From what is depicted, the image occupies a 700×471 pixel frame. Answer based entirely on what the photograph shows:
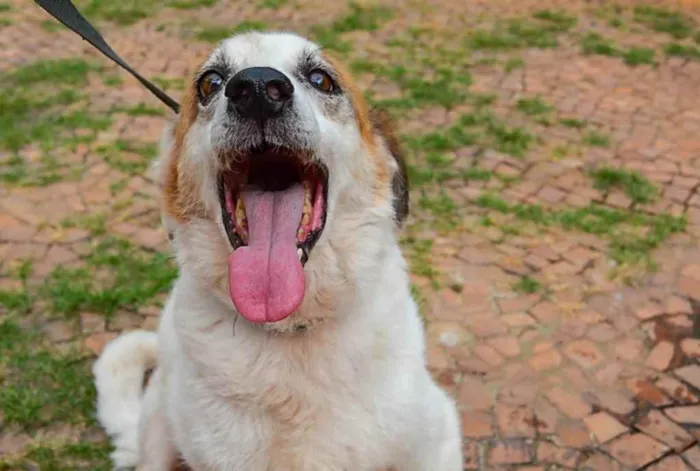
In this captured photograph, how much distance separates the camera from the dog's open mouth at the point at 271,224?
2357mm

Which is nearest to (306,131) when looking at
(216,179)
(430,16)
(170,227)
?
(216,179)

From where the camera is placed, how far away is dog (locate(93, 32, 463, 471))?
2.39m

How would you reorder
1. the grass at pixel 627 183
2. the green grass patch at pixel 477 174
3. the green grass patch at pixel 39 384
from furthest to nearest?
1. the green grass patch at pixel 477 174
2. the grass at pixel 627 183
3. the green grass patch at pixel 39 384

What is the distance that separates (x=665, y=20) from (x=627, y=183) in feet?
13.6

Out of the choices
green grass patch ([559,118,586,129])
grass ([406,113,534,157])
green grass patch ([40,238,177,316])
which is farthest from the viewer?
green grass patch ([559,118,586,129])

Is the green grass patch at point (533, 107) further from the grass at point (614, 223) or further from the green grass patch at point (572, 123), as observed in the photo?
the grass at point (614, 223)

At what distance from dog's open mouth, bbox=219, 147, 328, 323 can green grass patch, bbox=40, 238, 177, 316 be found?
2.14 metres

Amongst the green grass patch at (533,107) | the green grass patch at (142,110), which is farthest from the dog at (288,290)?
the green grass patch at (533,107)

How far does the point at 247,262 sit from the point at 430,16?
7397mm

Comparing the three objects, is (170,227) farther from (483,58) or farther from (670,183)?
(483,58)

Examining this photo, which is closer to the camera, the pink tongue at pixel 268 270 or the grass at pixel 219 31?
the pink tongue at pixel 268 270

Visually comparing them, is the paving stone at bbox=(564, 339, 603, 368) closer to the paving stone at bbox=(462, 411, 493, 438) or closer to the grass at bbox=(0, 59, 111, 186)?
the paving stone at bbox=(462, 411, 493, 438)

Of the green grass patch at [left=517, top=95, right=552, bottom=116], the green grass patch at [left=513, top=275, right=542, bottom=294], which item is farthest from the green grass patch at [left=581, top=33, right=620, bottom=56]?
the green grass patch at [left=513, top=275, right=542, bottom=294]

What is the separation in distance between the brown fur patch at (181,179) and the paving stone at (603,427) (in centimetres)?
224
